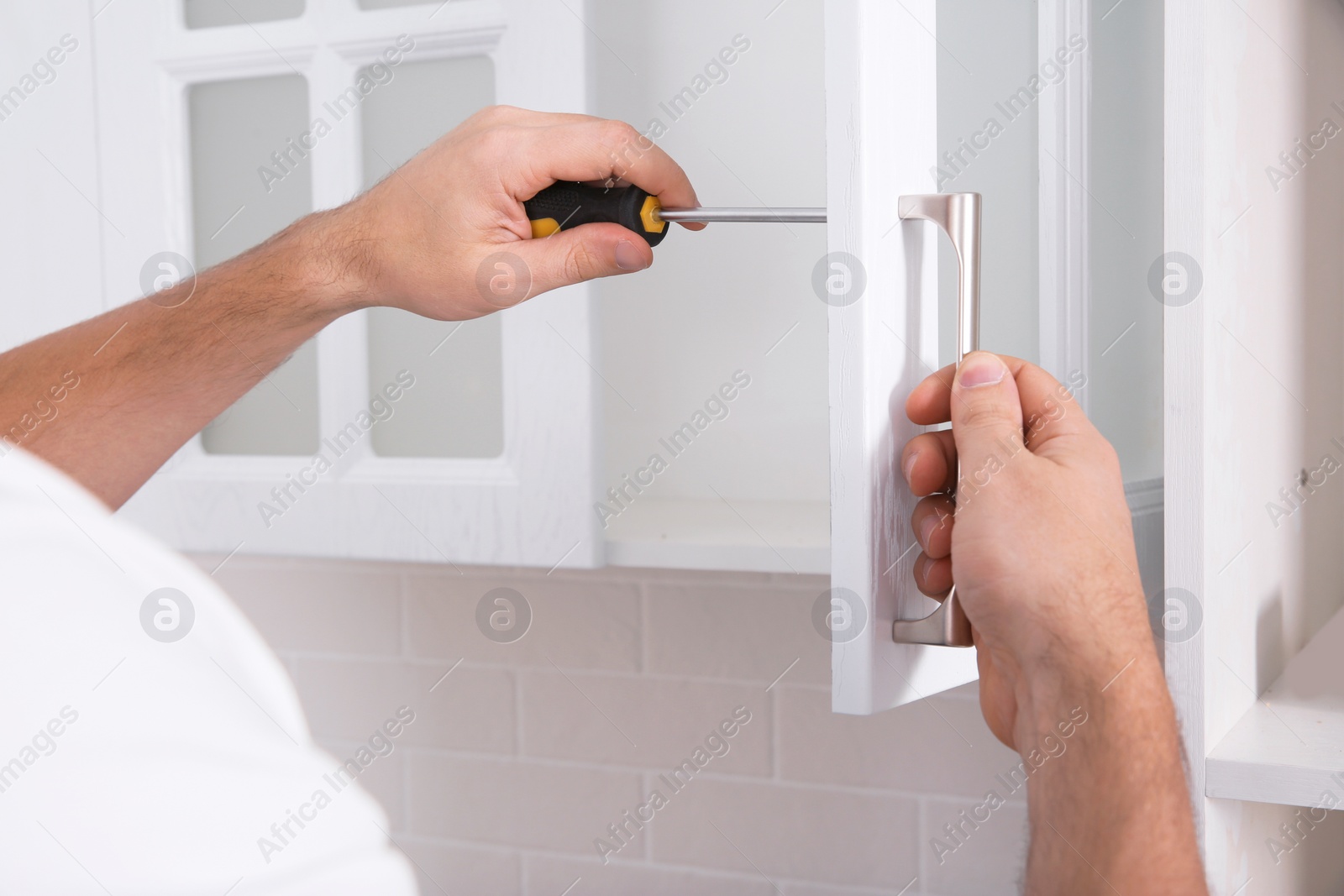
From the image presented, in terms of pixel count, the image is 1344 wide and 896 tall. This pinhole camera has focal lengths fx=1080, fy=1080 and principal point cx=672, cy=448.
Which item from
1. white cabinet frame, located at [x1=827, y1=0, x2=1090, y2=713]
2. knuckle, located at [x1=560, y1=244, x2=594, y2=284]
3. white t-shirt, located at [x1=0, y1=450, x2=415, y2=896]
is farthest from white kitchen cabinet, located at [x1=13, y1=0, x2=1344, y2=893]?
white t-shirt, located at [x1=0, y1=450, x2=415, y2=896]

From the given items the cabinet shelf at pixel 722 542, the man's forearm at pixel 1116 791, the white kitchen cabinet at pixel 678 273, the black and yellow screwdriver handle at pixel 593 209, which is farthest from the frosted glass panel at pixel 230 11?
the man's forearm at pixel 1116 791

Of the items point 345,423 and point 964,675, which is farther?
point 345,423

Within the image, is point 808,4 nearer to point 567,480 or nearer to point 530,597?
point 567,480

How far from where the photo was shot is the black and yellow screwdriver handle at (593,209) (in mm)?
654

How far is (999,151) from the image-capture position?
2.07 ft

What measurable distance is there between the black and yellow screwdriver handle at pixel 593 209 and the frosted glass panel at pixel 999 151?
174 millimetres

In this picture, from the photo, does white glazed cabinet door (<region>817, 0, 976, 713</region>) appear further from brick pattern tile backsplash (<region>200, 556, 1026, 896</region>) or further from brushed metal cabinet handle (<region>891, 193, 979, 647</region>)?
brick pattern tile backsplash (<region>200, 556, 1026, 896</region>)

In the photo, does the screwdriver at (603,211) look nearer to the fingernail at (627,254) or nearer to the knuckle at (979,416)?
the fingernail at (627,254)

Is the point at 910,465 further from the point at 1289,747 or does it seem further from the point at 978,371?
the point at 1289,747

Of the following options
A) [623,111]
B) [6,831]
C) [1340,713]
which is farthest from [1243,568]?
[623,111]

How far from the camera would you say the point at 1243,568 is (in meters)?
0.57

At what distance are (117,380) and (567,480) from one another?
0.35 meters

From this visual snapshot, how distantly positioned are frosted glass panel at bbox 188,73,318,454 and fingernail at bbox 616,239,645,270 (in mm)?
352

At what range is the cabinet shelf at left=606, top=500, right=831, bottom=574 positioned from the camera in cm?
79
